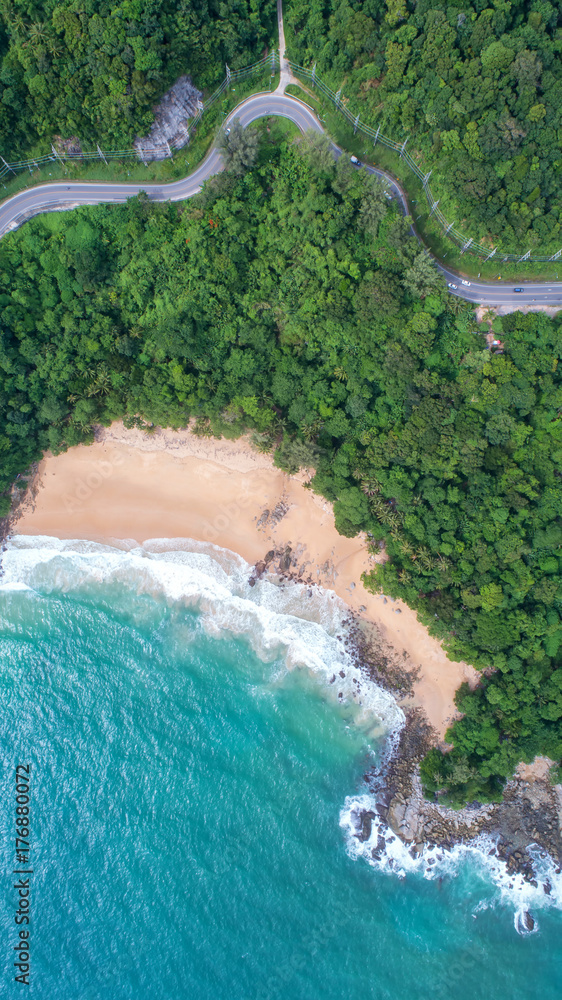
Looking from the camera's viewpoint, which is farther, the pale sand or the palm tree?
the pale sand

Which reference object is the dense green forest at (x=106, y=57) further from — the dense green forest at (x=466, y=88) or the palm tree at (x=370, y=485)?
the palm tree at (x=370, y=485)

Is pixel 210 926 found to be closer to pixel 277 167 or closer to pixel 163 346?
pixel 163 346
